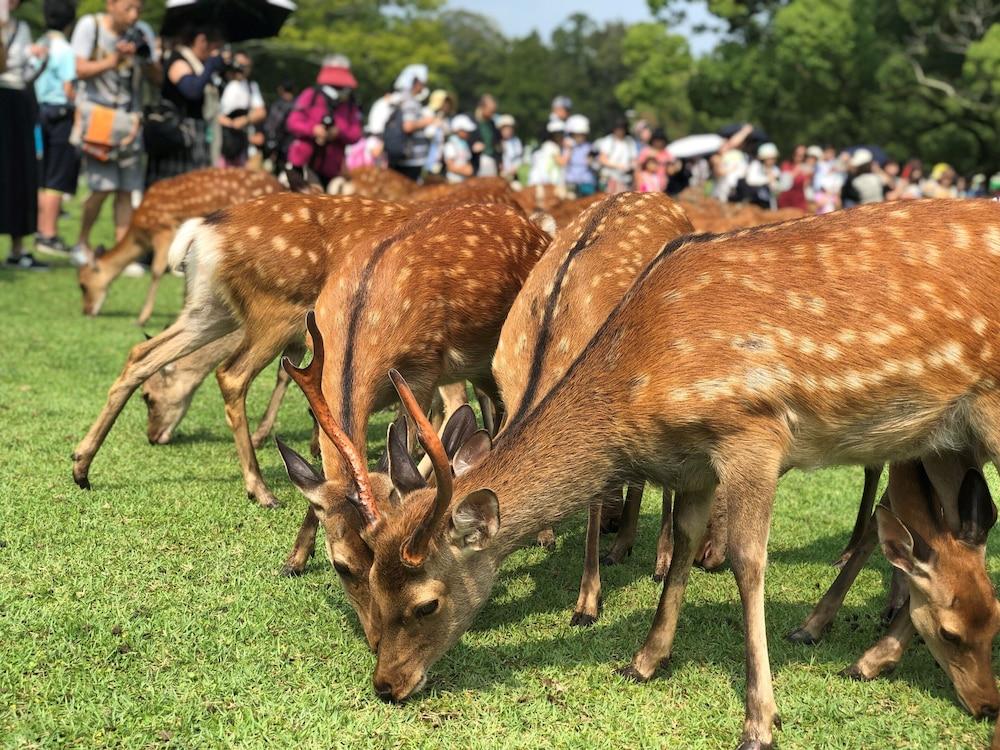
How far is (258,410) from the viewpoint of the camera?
7.09 metres

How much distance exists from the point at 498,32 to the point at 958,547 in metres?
103

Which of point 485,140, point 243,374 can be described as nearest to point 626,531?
point 243,374

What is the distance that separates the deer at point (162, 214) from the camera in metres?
9.40

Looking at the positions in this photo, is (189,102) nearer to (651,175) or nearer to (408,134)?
(408,134)

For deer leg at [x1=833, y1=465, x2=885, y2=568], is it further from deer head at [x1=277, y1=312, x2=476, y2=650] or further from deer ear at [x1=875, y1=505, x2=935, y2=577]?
deer head at [x1=277, y1=312, x2=476, y2=650]

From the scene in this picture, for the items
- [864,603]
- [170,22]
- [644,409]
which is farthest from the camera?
[170,22]

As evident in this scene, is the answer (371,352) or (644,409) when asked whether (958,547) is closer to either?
(644,409)

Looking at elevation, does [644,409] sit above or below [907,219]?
below

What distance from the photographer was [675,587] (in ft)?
12.7

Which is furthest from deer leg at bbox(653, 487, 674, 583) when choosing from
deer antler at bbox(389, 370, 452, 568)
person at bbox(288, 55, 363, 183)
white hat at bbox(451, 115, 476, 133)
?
white hat at bbox(451, 115, 476, 133)

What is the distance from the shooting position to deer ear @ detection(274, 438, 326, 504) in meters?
3.83

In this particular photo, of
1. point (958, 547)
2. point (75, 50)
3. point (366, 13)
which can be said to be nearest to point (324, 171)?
point (75, 50)

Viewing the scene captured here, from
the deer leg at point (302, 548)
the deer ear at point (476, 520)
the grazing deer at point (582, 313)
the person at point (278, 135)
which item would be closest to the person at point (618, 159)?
the person at point (278, 135)

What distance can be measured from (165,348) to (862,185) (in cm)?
1377
